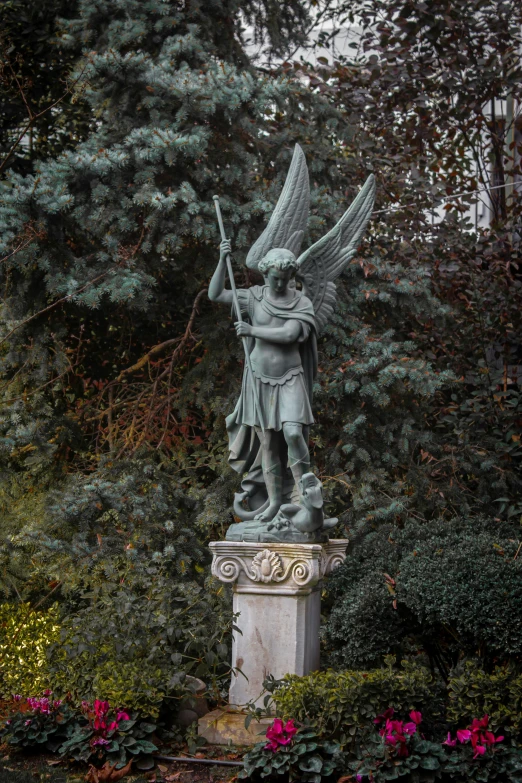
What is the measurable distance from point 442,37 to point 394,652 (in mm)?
7000

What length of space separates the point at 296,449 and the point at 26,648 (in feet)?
7.78

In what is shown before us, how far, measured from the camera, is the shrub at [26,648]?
18.4ft

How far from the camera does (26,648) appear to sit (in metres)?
6.03

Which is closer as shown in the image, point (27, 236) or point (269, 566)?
point (269, 566)

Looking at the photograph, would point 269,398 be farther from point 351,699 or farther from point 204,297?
point 204,297

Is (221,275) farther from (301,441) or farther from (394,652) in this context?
(394,652)

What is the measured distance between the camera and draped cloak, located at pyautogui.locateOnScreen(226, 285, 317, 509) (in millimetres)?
5570

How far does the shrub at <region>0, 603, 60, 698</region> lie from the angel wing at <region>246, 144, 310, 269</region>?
9.55 ft

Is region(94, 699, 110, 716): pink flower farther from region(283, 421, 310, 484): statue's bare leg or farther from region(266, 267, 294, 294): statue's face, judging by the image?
region(266, 267, 294, 294): statue's face

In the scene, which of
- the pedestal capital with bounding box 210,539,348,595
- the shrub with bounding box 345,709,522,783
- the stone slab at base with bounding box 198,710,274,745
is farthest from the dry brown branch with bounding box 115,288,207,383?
the shrub with bounding box 345,709,522,783

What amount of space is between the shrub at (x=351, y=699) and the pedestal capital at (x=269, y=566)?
631 millimetres

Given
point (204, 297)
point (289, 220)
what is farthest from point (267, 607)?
point (204, 297)

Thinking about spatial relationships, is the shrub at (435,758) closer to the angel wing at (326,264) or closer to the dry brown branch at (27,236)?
the angel wing at (326,264)

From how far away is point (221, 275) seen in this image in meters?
5.73
